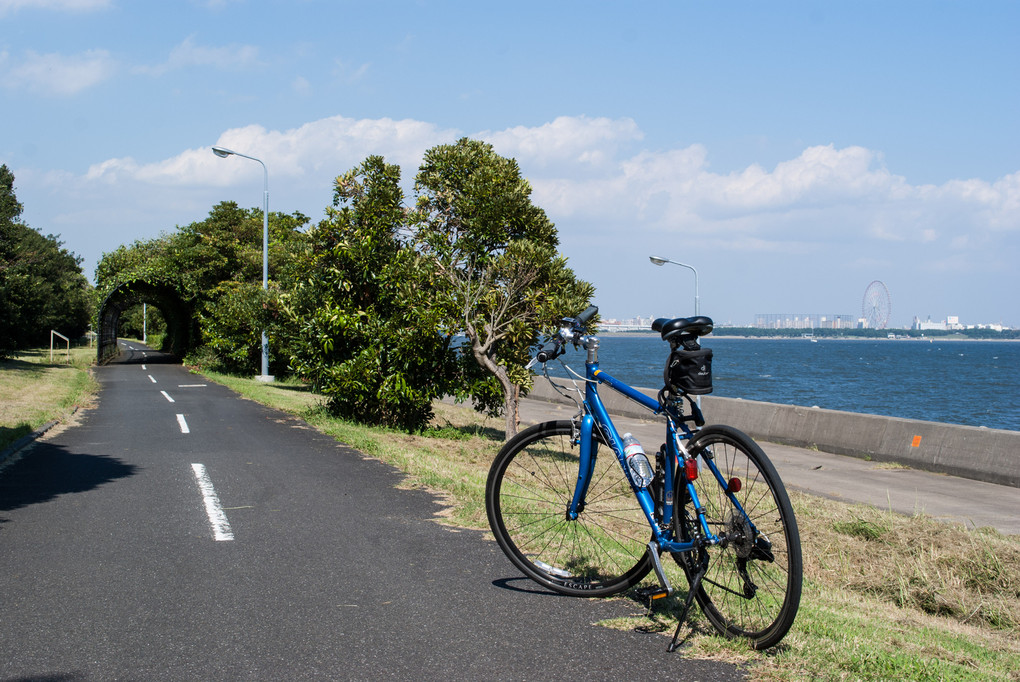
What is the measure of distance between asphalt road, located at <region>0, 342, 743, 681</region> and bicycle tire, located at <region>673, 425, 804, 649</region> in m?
0.32

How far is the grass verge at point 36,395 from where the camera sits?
1345cm

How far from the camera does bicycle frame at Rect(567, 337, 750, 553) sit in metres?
4.02

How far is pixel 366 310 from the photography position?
15438 millimetres

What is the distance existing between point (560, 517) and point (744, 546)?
138 centimetres

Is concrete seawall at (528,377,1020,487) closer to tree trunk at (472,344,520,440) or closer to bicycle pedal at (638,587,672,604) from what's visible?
tree trunk at (472,344,520,440)

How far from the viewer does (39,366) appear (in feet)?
112

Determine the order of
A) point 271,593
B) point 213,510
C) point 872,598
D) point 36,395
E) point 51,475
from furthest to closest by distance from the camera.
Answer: point 36,395 < point 51,475 < point 213,510 < point 872,598 < point 271,593

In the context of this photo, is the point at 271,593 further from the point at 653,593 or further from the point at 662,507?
the point at 662,507

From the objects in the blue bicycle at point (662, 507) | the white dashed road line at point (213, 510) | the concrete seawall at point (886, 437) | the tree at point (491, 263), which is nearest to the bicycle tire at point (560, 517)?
the blue bicycle at point (662, 507)

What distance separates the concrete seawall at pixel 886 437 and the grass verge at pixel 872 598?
3.36 m

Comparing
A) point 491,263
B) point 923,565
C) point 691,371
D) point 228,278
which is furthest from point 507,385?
point 228,278

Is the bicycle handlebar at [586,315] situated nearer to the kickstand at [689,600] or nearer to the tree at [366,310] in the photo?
the kickstand at [689,600]

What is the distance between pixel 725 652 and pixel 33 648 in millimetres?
3364

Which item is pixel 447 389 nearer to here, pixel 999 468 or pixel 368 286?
pixel 368 286
